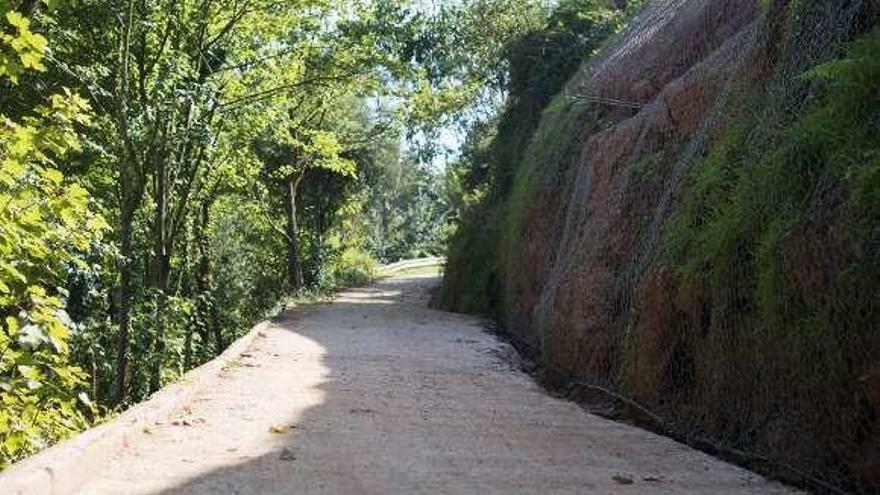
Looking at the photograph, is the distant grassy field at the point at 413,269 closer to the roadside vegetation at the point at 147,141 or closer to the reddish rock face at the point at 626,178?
the roadside vegetation at the point at 147,141

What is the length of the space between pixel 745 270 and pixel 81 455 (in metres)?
4.42

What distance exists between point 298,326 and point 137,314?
114 inches

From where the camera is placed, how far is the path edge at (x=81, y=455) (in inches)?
156

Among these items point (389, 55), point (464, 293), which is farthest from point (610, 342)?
point (464, 293)

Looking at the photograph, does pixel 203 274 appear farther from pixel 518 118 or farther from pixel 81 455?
pixel 81 455

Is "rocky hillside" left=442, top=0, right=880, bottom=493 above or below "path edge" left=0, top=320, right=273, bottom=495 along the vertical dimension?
above

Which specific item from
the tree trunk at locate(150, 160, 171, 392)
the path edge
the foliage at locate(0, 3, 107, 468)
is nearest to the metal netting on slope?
the path edge

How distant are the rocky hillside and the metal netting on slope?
0.6 inches

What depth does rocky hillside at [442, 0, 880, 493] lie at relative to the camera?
475cm

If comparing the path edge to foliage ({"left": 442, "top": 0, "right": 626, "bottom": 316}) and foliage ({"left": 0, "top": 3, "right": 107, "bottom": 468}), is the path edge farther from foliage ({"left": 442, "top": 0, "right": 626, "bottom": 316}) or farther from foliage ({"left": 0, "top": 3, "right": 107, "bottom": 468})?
foliage ({"left": 442, "top": 0, "right": 626, "bottom": 316})

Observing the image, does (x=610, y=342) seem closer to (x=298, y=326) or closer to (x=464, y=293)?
(x=298, y=326)

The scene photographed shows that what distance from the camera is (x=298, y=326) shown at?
53.1ft

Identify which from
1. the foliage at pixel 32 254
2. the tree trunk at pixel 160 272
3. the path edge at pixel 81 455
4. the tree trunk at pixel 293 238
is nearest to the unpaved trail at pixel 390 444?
the path edge at pixel 81 455

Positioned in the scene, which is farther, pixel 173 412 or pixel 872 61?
pixel 173 412
